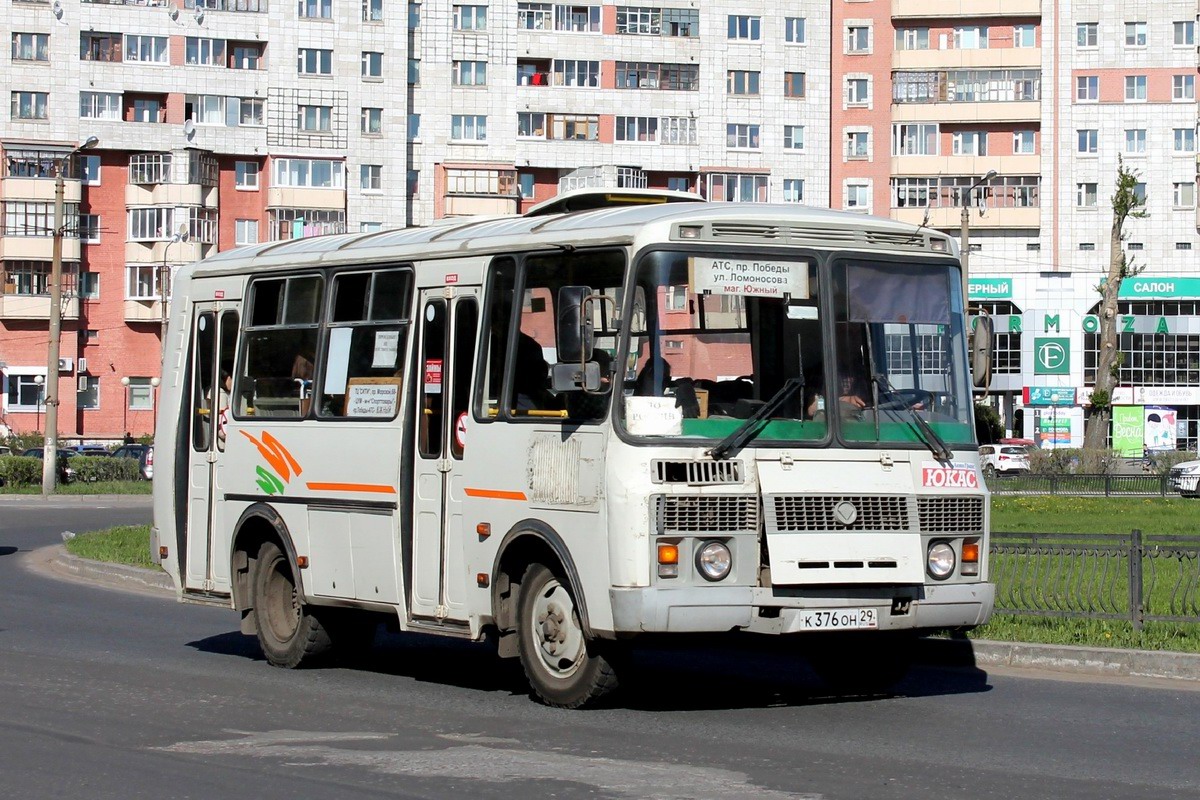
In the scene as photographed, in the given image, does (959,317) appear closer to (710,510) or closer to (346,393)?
(710,510)

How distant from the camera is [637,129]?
86.9 meters

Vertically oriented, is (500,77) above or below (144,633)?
above

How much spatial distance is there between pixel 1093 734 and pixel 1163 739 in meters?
0.38

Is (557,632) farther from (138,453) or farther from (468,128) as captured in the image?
(468,128)

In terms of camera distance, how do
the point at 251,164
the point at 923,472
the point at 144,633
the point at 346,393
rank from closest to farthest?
the point at 923,472
the point at 346,393
the point at 144,633
the point at 251,164

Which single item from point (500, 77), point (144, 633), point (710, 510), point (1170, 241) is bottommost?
point (144, 633)

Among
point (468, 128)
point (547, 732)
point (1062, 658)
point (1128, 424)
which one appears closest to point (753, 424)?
point (547, 732)

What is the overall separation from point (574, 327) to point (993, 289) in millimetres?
78972

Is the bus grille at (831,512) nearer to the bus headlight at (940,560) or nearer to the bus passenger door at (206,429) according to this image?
the bus headlight at (940,560)

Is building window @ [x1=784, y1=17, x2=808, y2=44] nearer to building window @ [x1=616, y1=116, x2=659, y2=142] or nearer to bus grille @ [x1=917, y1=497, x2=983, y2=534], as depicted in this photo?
building window @ [x1=616, y1=116, x2=659, y2=142]

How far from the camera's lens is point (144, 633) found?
54.8ft

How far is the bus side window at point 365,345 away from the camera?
13039mm

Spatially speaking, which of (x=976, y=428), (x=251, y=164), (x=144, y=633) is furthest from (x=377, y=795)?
(x=251, y=164)

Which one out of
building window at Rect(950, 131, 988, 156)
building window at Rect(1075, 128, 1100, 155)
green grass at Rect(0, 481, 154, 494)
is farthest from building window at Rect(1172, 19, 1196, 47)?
green grass at Rect(0, 481, 154, 494)
